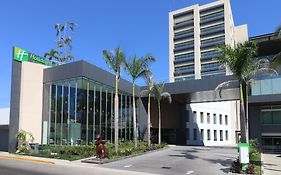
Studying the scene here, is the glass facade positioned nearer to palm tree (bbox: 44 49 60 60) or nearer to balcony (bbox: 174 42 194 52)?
palm tree (bbox: 44 49 60 60)

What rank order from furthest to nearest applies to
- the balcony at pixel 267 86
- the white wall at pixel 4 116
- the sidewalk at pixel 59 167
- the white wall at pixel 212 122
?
the white wall at pixel 212 122 < the white wall at pixel 4 116 < the balcony at pixel 267 86 < the sidewalk at pixel 59 167

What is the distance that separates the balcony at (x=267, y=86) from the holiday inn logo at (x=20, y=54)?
2099 cm

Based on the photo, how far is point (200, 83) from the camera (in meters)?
32.2

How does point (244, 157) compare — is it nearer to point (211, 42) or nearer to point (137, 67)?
point (137, 67)

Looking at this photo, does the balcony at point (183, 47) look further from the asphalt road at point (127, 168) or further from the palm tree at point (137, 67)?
the asphalt road at point (127, 168)

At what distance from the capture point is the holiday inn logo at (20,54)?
28594 mm

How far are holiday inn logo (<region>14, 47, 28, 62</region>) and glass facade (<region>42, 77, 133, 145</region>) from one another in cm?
309

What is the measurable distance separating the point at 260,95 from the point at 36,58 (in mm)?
21164

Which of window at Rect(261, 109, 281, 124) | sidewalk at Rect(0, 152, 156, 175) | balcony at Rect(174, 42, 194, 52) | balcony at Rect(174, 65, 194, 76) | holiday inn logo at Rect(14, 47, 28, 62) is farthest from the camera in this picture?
balcony at Rect(174, 42, 194, 52)

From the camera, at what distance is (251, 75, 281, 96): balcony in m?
29.7

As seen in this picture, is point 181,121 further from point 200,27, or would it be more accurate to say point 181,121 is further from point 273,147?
point 200,27

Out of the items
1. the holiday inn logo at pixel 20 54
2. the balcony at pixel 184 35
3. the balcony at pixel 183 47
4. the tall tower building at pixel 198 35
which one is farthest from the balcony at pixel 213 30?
the holiday inn logo at pixel 20 54

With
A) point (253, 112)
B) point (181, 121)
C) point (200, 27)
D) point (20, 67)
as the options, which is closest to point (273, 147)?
point (253, 112)

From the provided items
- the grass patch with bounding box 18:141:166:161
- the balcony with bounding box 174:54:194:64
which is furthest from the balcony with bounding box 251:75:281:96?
the balcony with bounding box 174:54:194:64
